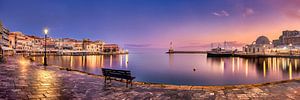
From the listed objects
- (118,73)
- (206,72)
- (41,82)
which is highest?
(118,73)

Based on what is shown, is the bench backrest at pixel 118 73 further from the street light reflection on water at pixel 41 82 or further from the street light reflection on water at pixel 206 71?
the street light reflection on water at pixel 206 71

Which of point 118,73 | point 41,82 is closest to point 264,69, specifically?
point 118,73

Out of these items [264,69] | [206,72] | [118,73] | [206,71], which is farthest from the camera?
[264,69]

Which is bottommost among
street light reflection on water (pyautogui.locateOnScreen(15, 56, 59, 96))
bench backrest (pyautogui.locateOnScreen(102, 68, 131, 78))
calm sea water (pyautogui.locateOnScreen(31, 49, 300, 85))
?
calm sea water (pyautogui.locateOnScreen(31, 49, 300, 85))

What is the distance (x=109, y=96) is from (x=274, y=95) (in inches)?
248

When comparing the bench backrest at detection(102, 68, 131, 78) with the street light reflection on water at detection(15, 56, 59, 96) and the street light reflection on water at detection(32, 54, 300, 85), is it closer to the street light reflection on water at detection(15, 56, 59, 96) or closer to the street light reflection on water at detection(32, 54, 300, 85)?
the street light reflection on water at detection(15, 56, 59, 96)

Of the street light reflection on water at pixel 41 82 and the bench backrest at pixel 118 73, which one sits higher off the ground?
the bench backrest at pixel 118 73

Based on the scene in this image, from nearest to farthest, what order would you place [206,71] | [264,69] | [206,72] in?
1. [206,72]
2. [206,71]
3. [264,69]

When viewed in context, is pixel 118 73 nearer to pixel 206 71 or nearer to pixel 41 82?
pixel 41 82

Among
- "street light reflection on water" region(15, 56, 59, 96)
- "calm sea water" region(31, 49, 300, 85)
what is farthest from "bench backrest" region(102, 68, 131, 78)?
"calm sea water" region(31, 49, 300, 85)

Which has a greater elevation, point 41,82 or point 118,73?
point 118,73

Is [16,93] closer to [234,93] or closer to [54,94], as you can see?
[54,94]

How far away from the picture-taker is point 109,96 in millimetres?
7711

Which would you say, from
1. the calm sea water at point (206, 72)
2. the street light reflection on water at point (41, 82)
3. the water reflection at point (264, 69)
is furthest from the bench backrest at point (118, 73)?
Result: the water reflection at point (264, 69)
